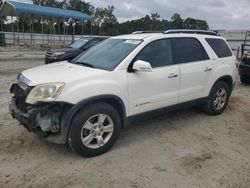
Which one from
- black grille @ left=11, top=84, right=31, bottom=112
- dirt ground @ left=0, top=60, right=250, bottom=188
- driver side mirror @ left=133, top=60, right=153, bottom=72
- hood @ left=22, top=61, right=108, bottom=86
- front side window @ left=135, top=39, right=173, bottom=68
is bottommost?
dirt ground @ left=0, top=60, right=250, bottom=188

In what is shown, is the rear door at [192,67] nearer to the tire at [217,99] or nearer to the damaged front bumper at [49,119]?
the tire at [217,99]

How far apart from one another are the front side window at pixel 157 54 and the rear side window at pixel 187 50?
150 mm

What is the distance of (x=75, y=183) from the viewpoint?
10.9 ft

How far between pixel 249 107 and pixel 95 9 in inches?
2419

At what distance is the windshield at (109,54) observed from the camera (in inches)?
171

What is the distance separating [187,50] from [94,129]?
2448 millimetres

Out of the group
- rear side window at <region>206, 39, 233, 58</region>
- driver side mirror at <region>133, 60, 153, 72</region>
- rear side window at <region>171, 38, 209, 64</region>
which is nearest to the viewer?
driver side mirror at <region>133, 60, 153, 72</region>

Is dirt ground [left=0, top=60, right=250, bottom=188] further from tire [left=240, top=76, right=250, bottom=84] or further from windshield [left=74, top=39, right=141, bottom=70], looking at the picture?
tire [left=240, top=76, right=250, bottom=84]

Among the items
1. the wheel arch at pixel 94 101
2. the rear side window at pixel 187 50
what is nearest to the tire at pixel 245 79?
the rear side window at pixel 187 50

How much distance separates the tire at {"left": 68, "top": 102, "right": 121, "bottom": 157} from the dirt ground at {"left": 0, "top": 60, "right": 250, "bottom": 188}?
156mm

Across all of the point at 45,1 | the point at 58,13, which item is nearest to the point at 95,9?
the point at 45,1

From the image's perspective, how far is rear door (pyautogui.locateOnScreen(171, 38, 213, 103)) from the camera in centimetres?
500

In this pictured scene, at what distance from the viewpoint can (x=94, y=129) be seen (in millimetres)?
3947

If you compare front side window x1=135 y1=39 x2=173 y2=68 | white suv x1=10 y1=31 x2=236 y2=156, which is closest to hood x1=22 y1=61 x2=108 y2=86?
white suv x1=10 y1=31 x2=236 y2=156
